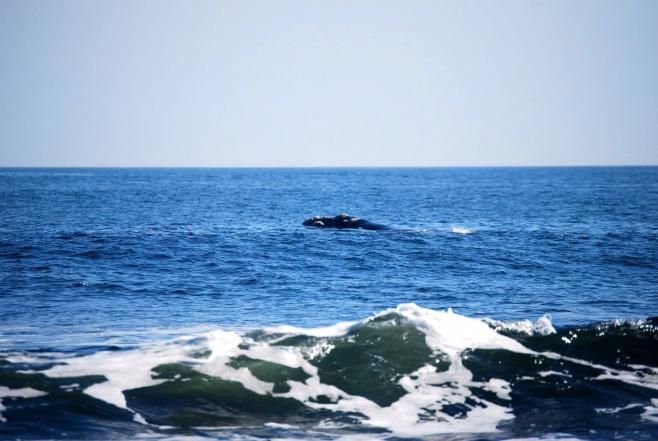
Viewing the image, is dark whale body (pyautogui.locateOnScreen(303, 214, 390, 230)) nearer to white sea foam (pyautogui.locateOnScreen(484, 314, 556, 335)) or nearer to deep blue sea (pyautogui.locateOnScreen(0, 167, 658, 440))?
deep blue sea (pyautogui.locateOnScreen(0, 167, 658, 440))

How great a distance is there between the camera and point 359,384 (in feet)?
43.0

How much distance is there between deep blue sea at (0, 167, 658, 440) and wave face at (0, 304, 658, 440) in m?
0.04

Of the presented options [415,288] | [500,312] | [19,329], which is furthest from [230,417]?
[415,288]

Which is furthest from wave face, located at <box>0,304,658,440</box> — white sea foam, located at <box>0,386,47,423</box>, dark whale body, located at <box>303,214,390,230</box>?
dark whale body, located at <box>303,214,390,230</box>

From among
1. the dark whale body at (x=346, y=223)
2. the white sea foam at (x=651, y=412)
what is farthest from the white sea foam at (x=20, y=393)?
the dark whale body at (x=346, y=223)

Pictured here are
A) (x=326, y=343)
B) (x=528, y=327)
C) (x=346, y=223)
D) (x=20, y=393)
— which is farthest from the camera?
(x=346, y=223)

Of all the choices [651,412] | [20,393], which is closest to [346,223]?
[651,412]

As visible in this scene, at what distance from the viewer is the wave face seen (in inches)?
432

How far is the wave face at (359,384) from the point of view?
10961 mm

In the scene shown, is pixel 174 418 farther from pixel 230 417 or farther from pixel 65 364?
pixel 65 364

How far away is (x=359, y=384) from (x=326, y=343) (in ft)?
5.50

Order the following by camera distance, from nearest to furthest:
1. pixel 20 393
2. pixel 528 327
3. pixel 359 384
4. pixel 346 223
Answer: pixel 20 393
pixel 359 384
pixel 528 327
pixel 346 223

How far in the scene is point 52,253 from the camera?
31.0 meters

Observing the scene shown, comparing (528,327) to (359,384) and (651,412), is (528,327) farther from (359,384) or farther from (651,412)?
(359,384)
